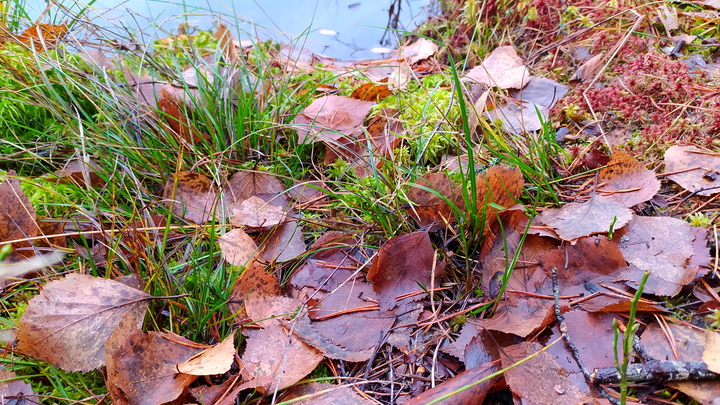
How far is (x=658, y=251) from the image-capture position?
1156 millimetres

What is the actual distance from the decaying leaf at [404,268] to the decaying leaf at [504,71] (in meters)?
1.02

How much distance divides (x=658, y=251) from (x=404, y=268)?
698 mm

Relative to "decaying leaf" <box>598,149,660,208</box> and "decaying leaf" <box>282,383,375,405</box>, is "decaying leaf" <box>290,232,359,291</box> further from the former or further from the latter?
"decaying leaf" <box>598,149,660,208</box>

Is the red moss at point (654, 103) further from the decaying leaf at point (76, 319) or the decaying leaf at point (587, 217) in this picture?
the decaying leaf at point (76, 319)

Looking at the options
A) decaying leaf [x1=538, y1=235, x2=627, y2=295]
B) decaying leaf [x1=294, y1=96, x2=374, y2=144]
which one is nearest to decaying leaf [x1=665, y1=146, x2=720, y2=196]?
decaying leaf [x1=538, y1=235, x2=627, y2=295]

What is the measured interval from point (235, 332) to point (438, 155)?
1.07 meters

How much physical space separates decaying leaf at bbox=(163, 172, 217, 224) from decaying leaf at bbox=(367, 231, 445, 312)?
2.46 ft

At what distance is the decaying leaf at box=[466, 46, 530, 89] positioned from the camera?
2012 mm

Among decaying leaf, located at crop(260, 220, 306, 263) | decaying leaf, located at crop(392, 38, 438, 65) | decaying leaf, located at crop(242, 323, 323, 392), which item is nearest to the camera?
decaying leaf, located at crop(242, 323, 323, 392)

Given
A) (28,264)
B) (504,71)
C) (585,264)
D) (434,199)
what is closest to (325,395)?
(434,199)

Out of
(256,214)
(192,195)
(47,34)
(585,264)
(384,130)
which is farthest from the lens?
(47,34)

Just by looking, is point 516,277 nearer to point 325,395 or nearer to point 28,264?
point 325,395

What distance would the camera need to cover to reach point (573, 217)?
1288mm

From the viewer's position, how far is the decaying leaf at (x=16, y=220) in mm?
1459
